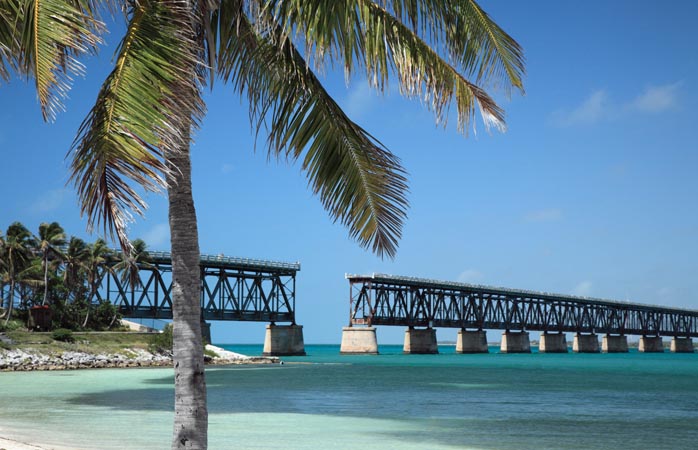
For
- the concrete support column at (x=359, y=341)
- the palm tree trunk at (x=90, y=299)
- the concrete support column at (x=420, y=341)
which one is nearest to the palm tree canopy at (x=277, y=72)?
the palm tree trunk at (x=90, y=299)

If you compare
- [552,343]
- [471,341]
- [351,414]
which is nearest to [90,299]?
[351,414]

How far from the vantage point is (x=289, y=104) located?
10578 millimetres

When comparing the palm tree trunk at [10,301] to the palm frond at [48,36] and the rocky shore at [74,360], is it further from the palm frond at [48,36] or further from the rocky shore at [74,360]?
the palm frond at [48,36]

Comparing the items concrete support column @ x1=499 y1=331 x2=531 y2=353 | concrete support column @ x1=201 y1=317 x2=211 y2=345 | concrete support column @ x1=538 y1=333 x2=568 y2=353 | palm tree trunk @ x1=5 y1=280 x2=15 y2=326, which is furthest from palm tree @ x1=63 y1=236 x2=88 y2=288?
concrete support column @ x1=538 y1=333 x2=568 y2=353

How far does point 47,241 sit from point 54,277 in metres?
6.32

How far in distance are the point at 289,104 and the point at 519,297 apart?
6360 inches

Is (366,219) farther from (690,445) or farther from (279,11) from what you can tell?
(690,445)

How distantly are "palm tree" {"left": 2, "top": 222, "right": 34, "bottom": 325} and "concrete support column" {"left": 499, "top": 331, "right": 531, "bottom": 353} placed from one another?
120m

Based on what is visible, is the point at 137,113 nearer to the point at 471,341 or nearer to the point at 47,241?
the point at 47,241

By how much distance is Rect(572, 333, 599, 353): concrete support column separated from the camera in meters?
196

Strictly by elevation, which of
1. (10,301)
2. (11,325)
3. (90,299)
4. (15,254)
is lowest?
(11,325)

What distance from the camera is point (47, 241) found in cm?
7531

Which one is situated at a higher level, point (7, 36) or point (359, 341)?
point (7, 36)

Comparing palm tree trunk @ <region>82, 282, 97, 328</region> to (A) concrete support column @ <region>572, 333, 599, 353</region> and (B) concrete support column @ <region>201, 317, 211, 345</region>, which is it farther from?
(A) concrete support column @ <region>572, 333, 599, 353</region>
